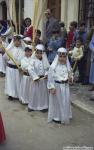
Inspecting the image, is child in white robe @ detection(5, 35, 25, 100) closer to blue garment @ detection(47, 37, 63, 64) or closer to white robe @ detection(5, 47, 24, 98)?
white robe @ detection(5, 47, 24, 98)

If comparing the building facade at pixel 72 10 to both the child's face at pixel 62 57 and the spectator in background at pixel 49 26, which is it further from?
the child's face at pixel 62 57

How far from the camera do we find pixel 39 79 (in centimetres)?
785

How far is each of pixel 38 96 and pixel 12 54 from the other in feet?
4.39

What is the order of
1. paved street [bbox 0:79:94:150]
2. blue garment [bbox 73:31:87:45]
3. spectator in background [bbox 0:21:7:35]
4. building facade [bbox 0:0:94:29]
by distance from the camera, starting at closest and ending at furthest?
paved street [bbox 0:79:94:150], blue garment [bbox 73:31:87:45], building facade [bbox 0:0:94:29], spectator in background [bbox 0:21:7:35]

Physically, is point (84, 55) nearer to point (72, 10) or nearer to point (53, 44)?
point (53, 44)

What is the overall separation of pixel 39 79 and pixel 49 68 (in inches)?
29.0

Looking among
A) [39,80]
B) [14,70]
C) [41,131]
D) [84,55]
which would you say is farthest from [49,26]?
[41,131]

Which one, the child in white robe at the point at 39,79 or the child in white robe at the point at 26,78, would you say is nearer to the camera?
the child in white robe at the point at 39,79

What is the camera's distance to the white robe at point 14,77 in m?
8.79

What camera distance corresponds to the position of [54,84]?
276 inches

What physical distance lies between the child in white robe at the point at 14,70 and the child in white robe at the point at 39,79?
965mm

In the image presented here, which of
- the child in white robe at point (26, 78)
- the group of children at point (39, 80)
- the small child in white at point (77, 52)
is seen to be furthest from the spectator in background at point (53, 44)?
the child in white robe at point (26, 78)

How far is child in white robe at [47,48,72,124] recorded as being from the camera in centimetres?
701

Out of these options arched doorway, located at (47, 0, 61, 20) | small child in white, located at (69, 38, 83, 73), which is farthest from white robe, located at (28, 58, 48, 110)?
arched doorway, located at (47, 0, 61, 20)
